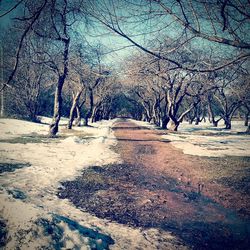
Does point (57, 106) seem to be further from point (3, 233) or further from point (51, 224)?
point (3, 233)

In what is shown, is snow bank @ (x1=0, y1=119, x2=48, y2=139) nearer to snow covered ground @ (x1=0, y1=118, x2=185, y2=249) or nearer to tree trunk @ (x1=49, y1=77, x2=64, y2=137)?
tree trunk @ (x1=49, y1=77, x2=64, y2=137)


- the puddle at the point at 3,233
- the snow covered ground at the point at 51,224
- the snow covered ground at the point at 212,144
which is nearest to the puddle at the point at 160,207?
the snow covered ground at the point at 51,224

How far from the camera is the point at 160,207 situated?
542 cm

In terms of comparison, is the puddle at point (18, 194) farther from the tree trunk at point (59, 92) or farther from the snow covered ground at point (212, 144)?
the tree trunk at point (59, 92)

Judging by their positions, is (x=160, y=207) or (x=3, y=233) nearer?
(x=3, y=233)

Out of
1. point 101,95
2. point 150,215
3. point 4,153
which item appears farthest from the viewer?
point 101,95

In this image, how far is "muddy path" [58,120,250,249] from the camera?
14.4 ft

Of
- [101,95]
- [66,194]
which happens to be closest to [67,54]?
[66,194]

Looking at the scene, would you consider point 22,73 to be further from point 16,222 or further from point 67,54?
point 16,222

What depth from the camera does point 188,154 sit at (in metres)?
12.0

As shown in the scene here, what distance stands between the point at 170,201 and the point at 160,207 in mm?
477

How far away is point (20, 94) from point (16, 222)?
2845cm

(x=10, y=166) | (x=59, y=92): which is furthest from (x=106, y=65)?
(x=10, y=166)

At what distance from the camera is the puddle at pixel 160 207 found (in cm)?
430
